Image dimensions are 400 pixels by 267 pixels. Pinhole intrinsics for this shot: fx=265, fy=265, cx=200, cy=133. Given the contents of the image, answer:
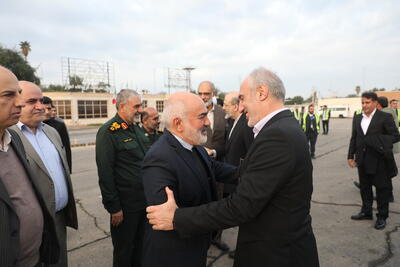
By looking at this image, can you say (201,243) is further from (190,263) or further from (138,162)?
(138,162)

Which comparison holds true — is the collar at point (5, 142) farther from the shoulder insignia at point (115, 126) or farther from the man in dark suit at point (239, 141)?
the man in dark suit at point (239, 141)

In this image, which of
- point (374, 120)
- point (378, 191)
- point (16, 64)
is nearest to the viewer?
point (378, 191)

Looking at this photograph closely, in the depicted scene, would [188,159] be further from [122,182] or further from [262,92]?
[122,182]

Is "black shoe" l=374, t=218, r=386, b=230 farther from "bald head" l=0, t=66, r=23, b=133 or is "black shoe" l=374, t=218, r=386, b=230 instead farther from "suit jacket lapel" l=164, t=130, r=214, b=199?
"bald head" l=0, t=66, r=23, b=133

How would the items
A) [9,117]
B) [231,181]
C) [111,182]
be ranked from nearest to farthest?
[9,117] < [231,181] < [111,182]

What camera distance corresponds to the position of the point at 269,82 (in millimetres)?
1656

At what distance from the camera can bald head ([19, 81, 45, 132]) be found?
2.44 metres

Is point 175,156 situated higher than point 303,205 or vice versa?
point 175,156

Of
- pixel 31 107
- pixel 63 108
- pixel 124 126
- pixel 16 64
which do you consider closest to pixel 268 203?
pixel 124 126

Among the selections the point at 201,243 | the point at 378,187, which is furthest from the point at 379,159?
the point at 201,243

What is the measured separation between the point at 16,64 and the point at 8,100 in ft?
126

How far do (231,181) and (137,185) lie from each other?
1.13m

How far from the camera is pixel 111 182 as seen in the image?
2.76 m

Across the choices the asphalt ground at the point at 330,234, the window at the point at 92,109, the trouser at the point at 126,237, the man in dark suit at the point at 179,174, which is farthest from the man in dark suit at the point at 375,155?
the window at the point at 92,109
